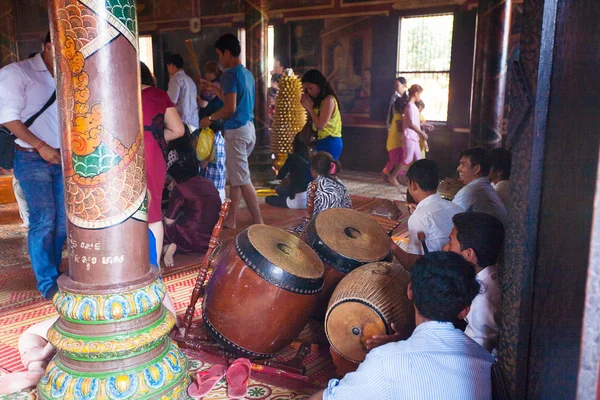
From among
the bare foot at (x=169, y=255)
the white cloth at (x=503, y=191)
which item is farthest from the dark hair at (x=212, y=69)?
the white cloth at (x=503, y=191)

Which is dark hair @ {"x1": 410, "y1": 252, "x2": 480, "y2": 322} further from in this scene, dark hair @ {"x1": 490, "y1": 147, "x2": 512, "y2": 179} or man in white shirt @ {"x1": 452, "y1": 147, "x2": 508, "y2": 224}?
dark hair @ {"x1": 490, "y1": 147, "x2": 512, "y2": 179}

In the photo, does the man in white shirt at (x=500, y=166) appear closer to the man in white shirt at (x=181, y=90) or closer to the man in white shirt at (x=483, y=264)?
the man in white shirt at (x=483, y=264)

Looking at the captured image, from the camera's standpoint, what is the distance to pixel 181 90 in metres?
6.27

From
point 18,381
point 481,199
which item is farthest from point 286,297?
point 481,199

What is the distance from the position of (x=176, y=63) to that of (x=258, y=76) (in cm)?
232

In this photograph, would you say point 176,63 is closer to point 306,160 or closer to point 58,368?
point 306,160

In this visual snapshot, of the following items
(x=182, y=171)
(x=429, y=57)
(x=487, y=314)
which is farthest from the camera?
(x=429, y=57)

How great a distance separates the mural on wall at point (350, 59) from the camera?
9.71 metres

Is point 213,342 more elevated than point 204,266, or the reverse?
point 204,266

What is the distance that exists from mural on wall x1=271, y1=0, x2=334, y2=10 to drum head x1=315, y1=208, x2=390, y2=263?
743 centimetres

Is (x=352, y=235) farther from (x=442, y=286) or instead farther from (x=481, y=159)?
(x=442, y=286)

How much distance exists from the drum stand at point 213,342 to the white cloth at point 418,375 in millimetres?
946

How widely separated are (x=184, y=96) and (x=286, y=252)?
393cm

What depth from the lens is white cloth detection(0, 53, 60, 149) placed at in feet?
11.0
